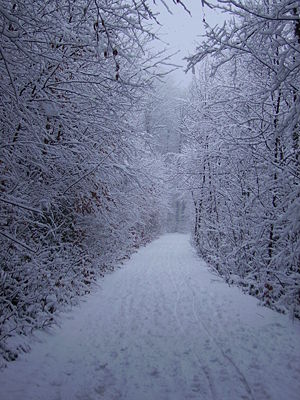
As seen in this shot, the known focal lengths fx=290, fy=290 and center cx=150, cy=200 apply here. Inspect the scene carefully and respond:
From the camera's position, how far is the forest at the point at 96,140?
359 cm

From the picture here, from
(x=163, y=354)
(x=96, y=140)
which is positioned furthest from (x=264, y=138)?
(x=163, y=354)

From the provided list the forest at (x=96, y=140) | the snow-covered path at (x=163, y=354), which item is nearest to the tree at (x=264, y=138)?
the forest at (x=96, y=140)

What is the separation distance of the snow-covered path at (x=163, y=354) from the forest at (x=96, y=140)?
1.64 feet

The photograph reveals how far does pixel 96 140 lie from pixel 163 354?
14.3ft

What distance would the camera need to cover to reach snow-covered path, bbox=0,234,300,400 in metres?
3.16

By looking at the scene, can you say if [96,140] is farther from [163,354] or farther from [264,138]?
[163,354]

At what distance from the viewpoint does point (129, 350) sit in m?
4.17

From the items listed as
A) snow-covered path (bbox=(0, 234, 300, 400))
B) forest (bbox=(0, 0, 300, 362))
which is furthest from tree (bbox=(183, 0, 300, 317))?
snow-covered path (bbox=(0, 234, 300, 400))

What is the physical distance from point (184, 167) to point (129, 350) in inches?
527

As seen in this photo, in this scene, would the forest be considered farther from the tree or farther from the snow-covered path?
the snow-covered path

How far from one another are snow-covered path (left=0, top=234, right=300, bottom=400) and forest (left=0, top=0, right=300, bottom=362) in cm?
50

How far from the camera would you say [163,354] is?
4.05 m

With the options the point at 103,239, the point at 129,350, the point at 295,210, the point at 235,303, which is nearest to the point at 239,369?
the point at 129,350

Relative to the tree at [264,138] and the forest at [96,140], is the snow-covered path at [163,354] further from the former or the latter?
the tree at [264,138]
